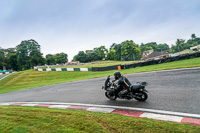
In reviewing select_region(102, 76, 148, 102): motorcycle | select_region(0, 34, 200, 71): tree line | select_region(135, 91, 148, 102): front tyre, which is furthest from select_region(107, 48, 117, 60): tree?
select_region(135, 91, 148, 102): front tyre

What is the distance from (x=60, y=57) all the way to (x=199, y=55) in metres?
95.8

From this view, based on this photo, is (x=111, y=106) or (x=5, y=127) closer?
(x=5, y=127)

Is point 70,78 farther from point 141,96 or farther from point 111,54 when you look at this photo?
point 111,54

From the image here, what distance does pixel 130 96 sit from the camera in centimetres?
579

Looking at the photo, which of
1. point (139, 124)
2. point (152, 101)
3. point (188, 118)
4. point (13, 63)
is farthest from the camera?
point (13, 63)

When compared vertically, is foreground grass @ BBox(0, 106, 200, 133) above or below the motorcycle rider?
below

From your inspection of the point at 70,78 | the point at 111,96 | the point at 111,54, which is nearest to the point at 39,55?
the point at 70,78

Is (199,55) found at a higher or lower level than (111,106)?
higher

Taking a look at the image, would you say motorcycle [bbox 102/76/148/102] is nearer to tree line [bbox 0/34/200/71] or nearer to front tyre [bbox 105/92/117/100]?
front tyre [bbox 105/92/117/100]

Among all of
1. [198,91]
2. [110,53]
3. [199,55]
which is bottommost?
[198,91]

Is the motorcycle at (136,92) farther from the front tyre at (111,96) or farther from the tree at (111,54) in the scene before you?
the tree at (111,54)

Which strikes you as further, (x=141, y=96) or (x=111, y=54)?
(x=111, y=54)

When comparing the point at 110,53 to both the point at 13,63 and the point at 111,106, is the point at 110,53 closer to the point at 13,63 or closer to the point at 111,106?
the point at 13,63

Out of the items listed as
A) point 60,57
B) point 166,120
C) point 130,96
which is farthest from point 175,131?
point 60,57
